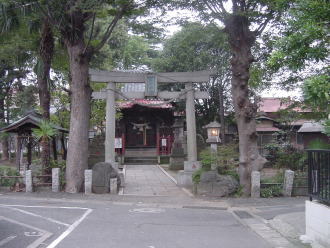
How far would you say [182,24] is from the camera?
17.9 m

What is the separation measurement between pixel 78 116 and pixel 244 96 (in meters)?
7.05

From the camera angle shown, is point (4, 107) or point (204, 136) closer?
point (204, 136)

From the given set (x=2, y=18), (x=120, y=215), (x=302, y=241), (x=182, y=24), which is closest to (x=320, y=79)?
(x=302, y=241)

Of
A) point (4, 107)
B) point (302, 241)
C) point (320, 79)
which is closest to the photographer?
point (320, 79)

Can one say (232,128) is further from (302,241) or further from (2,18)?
(302,241)

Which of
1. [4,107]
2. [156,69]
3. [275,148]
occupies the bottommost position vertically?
[275,148]

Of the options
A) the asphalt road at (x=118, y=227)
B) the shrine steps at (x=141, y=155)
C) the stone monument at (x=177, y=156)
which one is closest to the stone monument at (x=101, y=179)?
the asphalt road at (x=118, y=227)

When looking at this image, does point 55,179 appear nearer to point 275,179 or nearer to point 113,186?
point 113,186

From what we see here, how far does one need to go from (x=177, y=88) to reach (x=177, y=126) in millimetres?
3118

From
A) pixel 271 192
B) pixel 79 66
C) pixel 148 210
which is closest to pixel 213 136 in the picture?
pixel 271 192

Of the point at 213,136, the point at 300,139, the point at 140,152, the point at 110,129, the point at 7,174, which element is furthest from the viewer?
the point at 140,152

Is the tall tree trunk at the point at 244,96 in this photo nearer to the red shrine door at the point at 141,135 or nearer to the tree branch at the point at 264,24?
the tree branch at the point at 264,24

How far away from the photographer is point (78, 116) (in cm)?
1839

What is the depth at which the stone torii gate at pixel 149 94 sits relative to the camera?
1970 cm
